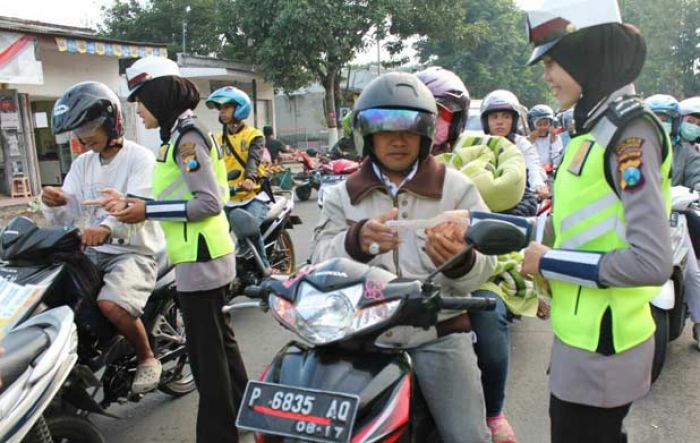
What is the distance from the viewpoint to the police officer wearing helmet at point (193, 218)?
9.59 feet

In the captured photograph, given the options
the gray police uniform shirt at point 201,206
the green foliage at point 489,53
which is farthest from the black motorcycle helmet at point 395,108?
the green foliage at point 489,53

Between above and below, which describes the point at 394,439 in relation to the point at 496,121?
below

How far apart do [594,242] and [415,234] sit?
58 centimetres

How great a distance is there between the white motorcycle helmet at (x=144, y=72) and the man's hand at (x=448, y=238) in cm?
182

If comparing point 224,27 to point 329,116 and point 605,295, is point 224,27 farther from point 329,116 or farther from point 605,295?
point 605,295

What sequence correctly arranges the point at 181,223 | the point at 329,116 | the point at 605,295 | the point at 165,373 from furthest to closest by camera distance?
the point at 329,116, the point at 165,373, the point at 181,223, the point at 605,295

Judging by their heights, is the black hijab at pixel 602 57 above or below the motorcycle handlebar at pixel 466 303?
above

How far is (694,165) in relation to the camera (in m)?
4.42

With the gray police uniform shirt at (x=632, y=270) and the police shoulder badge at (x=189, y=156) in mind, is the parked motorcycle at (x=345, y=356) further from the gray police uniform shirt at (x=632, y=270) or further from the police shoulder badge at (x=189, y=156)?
the police shoulder badge at (x=189, y=156)

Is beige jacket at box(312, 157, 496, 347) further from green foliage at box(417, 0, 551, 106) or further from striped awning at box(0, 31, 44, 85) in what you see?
green foliage at box(417, 0, 551, 106)

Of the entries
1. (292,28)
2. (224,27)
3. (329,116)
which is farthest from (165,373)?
(224,27)

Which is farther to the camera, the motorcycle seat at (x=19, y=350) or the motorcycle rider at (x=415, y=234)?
the motorcycle seat at (x=19, y=350)

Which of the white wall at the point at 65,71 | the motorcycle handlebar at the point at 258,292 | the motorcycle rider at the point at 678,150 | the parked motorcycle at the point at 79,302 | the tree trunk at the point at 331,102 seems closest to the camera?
the motorcycle handlebar at the point at 258,292

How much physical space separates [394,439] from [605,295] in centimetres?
71
